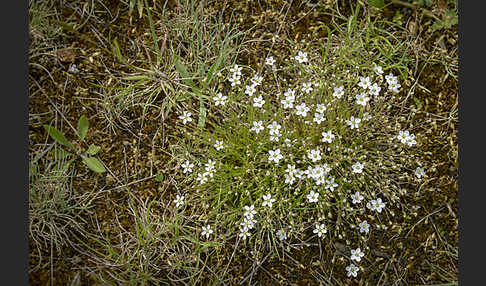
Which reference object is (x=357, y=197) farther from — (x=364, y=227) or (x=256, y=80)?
(x=256, y=80)

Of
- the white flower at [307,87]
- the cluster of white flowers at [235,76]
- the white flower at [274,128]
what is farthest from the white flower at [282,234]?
the cluster of white flowers at [235,76]

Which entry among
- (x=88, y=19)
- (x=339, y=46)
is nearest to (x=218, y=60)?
(x=339, y=46)

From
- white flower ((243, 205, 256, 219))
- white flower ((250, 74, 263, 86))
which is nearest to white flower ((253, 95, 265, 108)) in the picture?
white flower ((250, 74, 263, 86))

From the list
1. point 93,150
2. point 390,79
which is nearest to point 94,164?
point 93,150

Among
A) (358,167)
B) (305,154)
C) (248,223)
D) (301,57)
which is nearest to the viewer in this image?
(358,167)

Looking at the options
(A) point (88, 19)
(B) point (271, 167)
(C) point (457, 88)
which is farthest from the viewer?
(A) point (88, 19)

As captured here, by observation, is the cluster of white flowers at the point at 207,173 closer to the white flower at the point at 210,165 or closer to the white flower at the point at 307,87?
the white flower at the point at 210,165

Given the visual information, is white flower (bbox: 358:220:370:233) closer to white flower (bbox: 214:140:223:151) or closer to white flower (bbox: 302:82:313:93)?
white flower (bbox: 302:82:313:93)

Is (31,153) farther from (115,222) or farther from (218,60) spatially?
(218,60)
